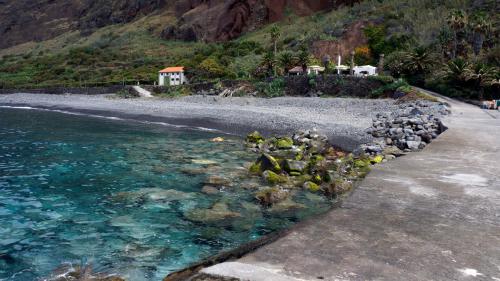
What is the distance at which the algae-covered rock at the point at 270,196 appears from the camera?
11.8 m

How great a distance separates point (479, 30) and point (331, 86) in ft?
50.5

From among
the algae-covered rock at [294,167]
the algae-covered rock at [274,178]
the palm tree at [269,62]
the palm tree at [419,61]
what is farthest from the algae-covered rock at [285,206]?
the palm tree at [269,62]

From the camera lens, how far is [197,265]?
532 cm

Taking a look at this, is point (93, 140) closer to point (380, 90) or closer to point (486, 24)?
point (380, 90)

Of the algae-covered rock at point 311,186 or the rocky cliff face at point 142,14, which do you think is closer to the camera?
the algae-covered rock at point 311,186

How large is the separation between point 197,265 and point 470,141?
41.5 ft

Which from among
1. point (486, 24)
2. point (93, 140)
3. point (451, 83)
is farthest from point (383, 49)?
point (93, 140)

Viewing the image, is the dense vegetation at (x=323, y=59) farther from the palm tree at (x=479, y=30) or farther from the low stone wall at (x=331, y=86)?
the low stone wall at (x=331, y=86)

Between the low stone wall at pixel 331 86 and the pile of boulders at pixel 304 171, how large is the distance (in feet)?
71.5

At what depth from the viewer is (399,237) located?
6.00 m

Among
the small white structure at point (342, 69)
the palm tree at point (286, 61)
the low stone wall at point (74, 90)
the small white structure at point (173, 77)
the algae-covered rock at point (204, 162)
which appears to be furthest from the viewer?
the small white structure at point (173, 77)

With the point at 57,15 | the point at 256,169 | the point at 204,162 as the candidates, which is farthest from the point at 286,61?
the point at 57,15

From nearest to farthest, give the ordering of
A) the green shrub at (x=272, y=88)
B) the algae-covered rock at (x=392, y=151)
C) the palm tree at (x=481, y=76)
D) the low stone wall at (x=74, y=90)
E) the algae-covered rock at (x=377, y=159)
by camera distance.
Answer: the algae-covered rock at (x=377, y=159) < the algae-covered rock at (x=392, y=151) < the palm tree at (x=481, y=76) < the green shrub at (x=272, y=88) < the low stone wall at (x=74, y=90)

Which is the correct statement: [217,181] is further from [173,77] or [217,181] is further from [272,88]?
[173,77]
